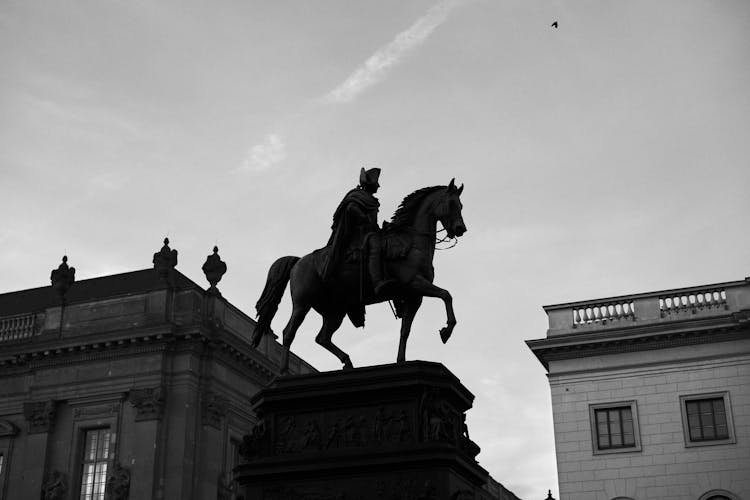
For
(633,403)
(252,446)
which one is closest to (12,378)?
(633,403)

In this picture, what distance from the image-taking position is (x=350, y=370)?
42.5 ft

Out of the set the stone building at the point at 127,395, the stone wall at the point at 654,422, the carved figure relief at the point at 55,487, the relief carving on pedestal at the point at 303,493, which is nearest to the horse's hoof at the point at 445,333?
the relief carving on pedestal at the point at 303,493

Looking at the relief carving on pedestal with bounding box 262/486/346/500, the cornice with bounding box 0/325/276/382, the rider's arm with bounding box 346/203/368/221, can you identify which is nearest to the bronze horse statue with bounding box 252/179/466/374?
the rider's arm with bounding box 346/203/368/221

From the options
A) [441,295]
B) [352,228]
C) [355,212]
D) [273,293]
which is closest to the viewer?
[441,295]

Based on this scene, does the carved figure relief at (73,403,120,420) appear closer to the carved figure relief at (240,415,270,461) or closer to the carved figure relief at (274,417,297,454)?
the carved figure relief at (240,415,270,461)

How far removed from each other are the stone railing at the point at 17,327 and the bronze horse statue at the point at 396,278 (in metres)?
29.8

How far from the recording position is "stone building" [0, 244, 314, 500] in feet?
124

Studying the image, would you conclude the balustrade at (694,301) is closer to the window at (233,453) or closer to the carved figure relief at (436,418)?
the window at (233,453)

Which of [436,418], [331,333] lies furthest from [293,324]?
[436,418]

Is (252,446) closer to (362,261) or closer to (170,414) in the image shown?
(362,261)

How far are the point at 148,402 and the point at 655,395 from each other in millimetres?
18450

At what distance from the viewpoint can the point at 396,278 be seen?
1366 cm

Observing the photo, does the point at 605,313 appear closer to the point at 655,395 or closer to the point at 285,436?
the point at 655,395

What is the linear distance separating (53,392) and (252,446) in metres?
29.2
